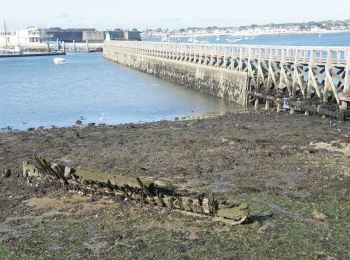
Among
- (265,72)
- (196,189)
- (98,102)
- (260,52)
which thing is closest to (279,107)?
(265,72)

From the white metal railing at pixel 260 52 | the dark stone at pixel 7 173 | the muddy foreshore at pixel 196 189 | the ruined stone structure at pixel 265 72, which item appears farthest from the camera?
the white metal railing at pixel 260 52

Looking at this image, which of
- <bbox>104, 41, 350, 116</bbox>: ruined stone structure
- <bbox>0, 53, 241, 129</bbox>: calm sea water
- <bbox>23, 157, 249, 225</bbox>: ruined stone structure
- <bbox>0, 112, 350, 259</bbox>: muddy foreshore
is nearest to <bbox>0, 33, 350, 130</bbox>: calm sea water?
<bbox>0, 53, 241, 129</bbox>: calm sea water

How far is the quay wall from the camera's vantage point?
3934 cm

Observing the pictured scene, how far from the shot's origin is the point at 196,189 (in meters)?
16.0

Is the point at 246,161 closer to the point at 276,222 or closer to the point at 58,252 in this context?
the point at 276,222

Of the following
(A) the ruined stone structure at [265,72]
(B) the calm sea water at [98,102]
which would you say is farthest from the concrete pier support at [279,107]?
(B) the calm sea water at [98,102]

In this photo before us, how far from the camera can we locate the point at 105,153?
21266mm

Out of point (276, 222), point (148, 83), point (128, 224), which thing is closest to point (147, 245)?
point (128, 224)

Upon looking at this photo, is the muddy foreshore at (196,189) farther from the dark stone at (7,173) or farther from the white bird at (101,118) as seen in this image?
the white bird at (101,118)

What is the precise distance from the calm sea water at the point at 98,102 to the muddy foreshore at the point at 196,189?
9.50 meters

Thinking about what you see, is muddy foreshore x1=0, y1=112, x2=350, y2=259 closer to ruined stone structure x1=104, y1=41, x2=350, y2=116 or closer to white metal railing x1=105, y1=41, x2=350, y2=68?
ruined stone structure x1=104, y1=41, x2=350, y2=116

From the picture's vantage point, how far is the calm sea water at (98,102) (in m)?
35.8

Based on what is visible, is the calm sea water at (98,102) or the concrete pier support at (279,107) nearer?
the concrete pier support at (279,107)

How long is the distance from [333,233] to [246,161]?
712 cm
